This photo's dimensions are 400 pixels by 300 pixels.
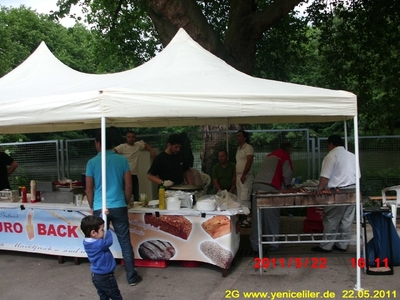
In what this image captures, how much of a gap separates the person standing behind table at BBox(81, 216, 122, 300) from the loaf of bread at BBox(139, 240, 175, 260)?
1674mm

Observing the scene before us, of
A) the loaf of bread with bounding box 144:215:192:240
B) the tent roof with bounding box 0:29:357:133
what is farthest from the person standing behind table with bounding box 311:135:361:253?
the loaf of bread with bounding box 144:215:192:240

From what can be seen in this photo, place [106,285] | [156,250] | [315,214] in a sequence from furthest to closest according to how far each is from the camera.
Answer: [315,214], [156,250], [106,285]

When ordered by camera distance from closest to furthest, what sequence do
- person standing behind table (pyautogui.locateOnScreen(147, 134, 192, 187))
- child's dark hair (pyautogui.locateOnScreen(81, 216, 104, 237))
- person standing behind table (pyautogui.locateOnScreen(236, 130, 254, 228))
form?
child's dark hair (pyautogui.locateOnScreen(81, 216, 104, 237))
person standing behind table (pyautogui.locateOnScreen(147, 134, 192, 187))
person standing behind table (pyautogui.locateOnScreen(236, 130, 254, 228))

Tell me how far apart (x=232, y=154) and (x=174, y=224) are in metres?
5.16

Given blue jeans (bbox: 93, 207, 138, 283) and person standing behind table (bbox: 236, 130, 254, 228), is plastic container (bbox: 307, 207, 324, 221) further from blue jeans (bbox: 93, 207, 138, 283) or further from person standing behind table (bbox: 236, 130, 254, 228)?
blue jeans (bbox: 93, 207, 138, 283)

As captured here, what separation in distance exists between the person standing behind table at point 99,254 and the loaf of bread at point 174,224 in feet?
5.42

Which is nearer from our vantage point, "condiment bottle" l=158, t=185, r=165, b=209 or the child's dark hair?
the child's dark hair

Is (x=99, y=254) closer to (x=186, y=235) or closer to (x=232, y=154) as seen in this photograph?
(x=186, y=235)

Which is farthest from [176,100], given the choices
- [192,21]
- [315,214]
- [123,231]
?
[192,21]

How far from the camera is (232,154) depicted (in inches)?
416

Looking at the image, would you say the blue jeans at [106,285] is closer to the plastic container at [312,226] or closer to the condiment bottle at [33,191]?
the condiment bottle at [33,191]
